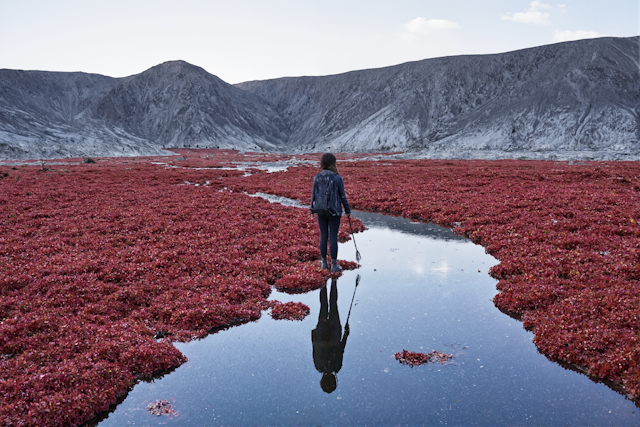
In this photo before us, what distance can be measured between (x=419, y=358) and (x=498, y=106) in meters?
144

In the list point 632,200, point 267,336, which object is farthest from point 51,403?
point 632,200

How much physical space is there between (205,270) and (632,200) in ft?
82.2

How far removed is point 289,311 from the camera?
1046 cm

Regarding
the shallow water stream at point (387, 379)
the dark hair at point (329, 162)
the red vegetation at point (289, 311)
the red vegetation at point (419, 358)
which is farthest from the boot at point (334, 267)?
the red vegetation at point (419, 358)

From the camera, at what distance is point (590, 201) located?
928 inches

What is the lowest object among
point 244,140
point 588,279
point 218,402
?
point 218,402

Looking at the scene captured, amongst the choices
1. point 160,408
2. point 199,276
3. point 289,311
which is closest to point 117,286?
point 199,276

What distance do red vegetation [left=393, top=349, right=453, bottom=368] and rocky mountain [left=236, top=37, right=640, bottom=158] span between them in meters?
87.8

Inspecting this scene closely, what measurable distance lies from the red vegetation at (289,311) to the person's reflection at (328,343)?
460 mm

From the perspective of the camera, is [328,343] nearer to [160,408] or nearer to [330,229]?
[160,408]

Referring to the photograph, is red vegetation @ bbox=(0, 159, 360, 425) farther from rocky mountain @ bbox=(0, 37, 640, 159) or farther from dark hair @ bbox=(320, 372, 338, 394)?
rocky mountain @ bbox=(0, 37, 640, 159)

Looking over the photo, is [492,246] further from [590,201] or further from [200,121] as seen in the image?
[200,121]

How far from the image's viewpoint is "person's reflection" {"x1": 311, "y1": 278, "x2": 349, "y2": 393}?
7.70 m

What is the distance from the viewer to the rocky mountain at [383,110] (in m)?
114
